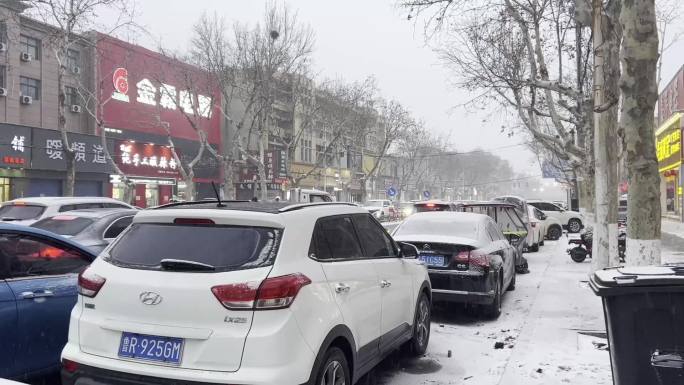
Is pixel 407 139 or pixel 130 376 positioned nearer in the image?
pixel 130 376

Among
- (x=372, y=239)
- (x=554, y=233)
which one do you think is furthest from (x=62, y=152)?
(x=372, y=239)

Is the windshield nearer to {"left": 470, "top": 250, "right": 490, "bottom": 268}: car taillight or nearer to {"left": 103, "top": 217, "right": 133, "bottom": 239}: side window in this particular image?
{"left": 470, "top": 250, "right": 490, "bottom": 268}: car taillight

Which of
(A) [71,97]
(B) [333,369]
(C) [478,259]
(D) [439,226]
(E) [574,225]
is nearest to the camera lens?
(B) [333,369]

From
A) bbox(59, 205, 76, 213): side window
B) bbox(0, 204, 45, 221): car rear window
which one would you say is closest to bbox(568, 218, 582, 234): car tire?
bbox(59, 205, 76, 213): side window

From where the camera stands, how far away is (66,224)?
8141 millimetres

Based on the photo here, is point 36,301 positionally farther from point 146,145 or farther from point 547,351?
point 146,145

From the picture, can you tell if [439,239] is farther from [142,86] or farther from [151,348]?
[142,86]

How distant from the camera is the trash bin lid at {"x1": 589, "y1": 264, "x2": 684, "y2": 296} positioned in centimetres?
311

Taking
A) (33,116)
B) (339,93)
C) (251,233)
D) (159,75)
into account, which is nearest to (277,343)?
(251,233)

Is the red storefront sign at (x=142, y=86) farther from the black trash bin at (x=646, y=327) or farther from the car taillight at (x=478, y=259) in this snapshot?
the black trash bin at (x=646, y=327)

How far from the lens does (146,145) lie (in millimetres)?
33375

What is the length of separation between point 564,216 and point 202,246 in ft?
85.9

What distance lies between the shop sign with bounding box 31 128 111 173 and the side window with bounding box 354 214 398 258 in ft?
76.5

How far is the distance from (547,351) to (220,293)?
4.05 m
